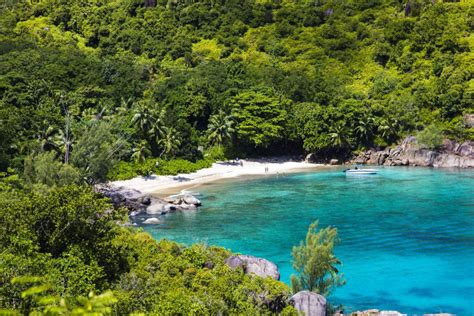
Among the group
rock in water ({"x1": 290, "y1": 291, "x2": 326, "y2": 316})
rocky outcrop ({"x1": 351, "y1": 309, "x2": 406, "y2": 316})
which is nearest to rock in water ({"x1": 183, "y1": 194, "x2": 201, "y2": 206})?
rocky outcrop ({"x1": 351, "y1": 309, "x2": 406, "y2": 316})

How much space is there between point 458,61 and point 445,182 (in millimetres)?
34403

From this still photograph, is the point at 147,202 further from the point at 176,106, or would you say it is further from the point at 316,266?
the point at 176,106

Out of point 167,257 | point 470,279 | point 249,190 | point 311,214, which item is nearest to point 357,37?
point 249,190

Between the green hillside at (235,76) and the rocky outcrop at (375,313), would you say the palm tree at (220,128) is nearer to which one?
the green hillside at (235,76)

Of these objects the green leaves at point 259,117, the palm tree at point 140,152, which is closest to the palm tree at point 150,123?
the palm tree at point 140,152

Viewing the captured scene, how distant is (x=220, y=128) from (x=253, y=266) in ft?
152

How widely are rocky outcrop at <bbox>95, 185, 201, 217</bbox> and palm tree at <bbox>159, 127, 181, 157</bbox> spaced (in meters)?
14.2

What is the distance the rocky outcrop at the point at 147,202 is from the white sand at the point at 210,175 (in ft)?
18.1

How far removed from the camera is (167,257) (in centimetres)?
2259

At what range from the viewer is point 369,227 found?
3862 centimetres

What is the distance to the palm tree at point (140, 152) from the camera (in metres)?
57.7

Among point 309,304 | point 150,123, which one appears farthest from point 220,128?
point 309,304

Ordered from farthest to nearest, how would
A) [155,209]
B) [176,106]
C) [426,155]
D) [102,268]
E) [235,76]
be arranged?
[235,76] < [176,106] < [426,155] < [155,209] < [102,268]

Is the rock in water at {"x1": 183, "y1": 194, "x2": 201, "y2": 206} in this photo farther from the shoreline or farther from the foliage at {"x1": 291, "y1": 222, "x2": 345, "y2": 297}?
the foliage at {"x1": 291, "y1": 222, "x2": 345, "y2": 297}
